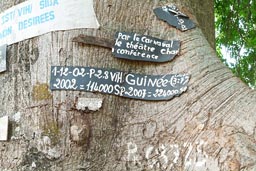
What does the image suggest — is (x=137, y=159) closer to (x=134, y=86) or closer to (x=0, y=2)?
(x=134, y=86)

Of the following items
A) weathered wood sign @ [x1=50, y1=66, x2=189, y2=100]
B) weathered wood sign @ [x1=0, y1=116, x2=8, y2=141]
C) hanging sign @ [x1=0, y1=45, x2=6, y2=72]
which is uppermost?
hanging sign @ [x1=0, y1=45, x2=6, y2=72]

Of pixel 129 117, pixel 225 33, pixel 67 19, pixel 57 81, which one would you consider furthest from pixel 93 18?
pixel 225 33

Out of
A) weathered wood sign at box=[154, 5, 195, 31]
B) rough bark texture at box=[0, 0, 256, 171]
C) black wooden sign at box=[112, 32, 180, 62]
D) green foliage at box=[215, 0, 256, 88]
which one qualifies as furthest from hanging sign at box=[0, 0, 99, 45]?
green foliage at box=[215, 0, 256, 88]

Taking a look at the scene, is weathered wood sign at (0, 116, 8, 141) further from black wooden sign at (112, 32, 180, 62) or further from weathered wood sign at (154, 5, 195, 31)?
weathered wood sign at (154, 5, 195, 31)

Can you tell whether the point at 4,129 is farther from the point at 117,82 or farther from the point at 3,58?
the point at 117,82

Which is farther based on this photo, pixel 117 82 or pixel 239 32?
pixel 239 32

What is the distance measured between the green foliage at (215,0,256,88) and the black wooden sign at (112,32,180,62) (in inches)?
118

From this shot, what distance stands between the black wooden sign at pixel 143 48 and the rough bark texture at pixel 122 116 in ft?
0.10

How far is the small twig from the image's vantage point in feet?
7.14

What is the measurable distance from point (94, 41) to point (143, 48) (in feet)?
0.68

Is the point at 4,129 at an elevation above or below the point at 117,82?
below

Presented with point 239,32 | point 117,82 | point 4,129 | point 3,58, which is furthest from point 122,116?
point 239,32

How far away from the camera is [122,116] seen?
→ 2.10 m

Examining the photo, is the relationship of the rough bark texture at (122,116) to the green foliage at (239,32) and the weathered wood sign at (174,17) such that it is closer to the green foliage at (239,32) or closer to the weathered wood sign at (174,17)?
the weathered wood sign at (174,17)
